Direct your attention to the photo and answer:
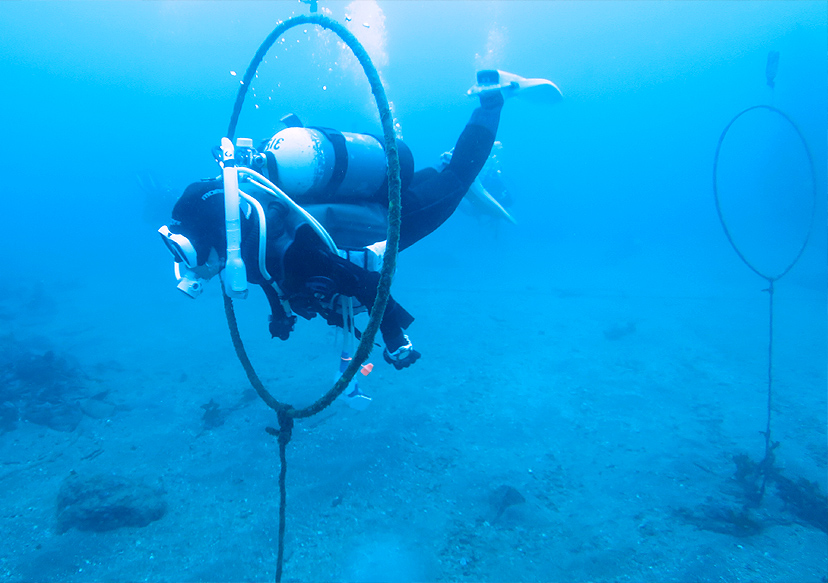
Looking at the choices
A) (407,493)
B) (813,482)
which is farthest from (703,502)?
(407,493)

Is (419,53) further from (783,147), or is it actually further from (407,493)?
(407,493)

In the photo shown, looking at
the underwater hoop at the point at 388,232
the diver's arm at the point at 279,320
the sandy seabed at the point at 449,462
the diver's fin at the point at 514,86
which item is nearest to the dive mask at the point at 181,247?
the diver's arm at the point at 279,320

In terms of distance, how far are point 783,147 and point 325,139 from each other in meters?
45.8

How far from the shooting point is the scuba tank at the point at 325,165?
299cm

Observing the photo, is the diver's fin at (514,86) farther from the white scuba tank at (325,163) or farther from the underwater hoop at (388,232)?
the underwater hoop at (388,232)

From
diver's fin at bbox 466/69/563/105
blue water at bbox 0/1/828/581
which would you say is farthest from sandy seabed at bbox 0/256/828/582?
diver's fin at bbox 466/69/563/105

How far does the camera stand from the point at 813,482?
23.4 feet

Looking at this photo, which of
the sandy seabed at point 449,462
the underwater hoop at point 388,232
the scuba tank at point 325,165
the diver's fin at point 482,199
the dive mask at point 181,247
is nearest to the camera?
the underwater hoop at point 388,232

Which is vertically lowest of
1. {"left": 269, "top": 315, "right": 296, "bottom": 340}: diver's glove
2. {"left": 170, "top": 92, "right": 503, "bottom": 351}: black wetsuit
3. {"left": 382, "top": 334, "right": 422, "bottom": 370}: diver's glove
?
{"left": 382, "top": 334, "right": 422, "bottom": 370}: diver's glove

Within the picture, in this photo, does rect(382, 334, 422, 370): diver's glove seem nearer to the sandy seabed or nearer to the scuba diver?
the scuba diver

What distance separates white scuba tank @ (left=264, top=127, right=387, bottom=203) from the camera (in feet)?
9.81

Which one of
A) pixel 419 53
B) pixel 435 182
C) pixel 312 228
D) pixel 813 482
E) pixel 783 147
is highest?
pixel 419 53

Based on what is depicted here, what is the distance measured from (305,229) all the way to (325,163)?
0.75m

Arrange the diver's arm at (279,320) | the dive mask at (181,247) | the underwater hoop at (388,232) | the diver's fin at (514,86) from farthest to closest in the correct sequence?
the diver's fin at (514,86) → the diver's arm at (279,320) → the dive mask at (181,247) → the underwater hoop at (388,232)
